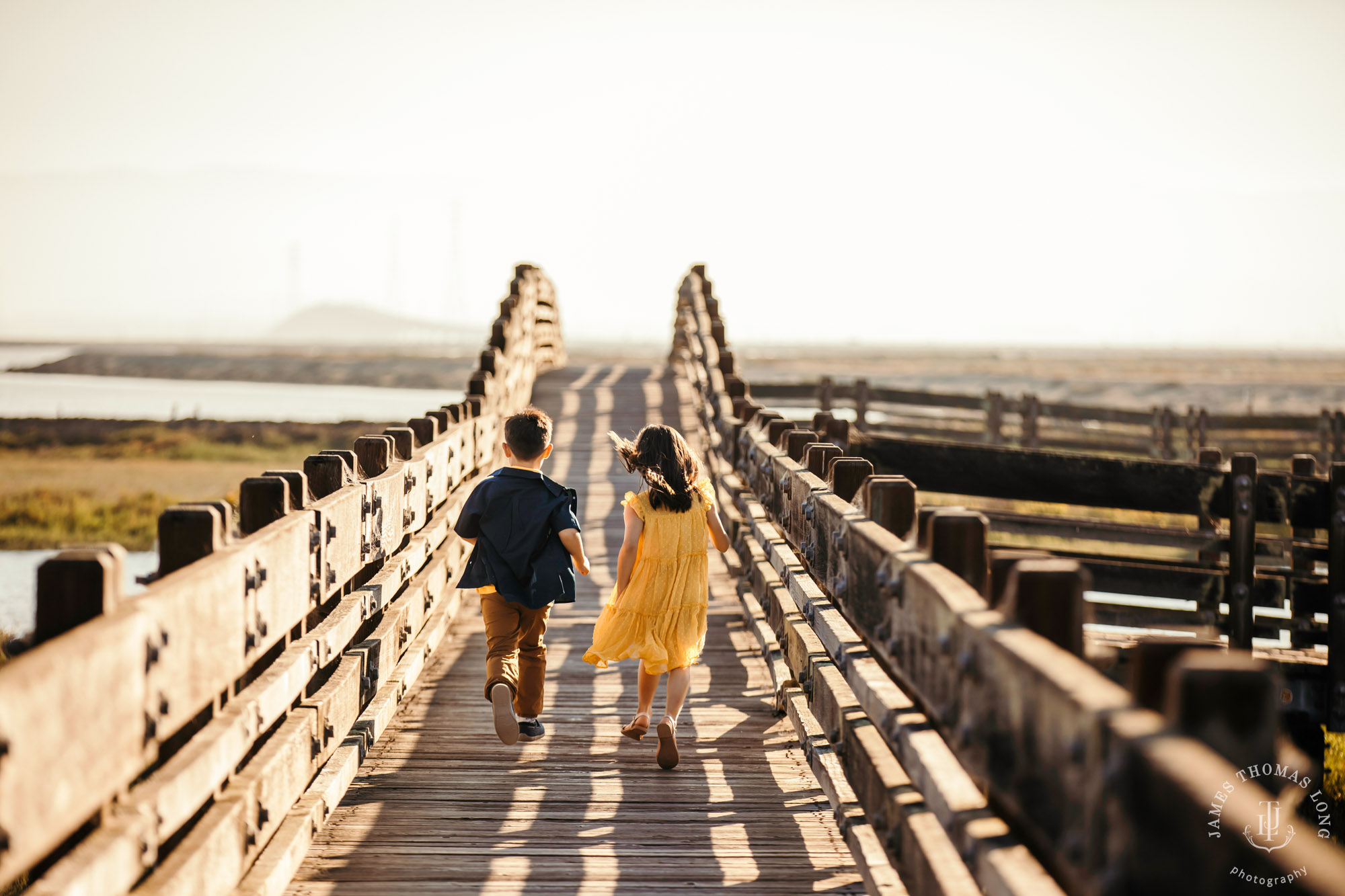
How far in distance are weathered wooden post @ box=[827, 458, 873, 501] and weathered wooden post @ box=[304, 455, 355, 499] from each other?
1.89 m

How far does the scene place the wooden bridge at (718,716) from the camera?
1.75 metres

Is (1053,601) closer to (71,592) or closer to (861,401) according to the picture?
(71,592)

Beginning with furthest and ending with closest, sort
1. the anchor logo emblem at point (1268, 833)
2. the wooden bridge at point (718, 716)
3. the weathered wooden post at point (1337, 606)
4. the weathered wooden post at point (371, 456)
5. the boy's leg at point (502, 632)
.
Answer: the weathered wooden post at point (1337, 606), the weathered wooden post at point (371, 456), the boy's leg at point (502, 632), the wooden bridge at point (718, 716), the anchor logo emblem at point (1268, 833)

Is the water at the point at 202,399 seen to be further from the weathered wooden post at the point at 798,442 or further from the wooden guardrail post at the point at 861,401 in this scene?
the weathered wooden post at the point at 798,442

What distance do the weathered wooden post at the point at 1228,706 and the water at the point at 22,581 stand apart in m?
12.9

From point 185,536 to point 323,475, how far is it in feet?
4.80

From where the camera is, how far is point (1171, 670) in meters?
1.64

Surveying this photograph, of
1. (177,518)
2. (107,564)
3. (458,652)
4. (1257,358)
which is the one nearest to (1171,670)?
(107,564)

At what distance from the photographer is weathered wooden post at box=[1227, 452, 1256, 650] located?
293 inches

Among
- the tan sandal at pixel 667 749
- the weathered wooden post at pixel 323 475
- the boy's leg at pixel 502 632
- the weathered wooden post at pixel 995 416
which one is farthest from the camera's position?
the weathered wooden post at pixel 995 416

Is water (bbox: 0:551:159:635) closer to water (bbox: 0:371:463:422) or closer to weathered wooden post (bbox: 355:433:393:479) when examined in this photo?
weathered wooden post (bbox: 355:433:393:479)

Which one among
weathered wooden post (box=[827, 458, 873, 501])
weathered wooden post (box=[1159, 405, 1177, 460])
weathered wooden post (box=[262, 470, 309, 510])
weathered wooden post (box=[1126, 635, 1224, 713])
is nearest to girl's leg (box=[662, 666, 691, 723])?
weathered wooden post (box=[827, 458, 873, 501])

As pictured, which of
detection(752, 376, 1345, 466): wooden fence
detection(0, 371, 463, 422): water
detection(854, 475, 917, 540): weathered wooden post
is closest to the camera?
detection(854, 475, 917, 540): weathered wooden post

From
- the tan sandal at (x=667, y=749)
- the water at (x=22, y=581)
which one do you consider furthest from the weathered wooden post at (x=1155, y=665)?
the water at (x=22, y=581)
